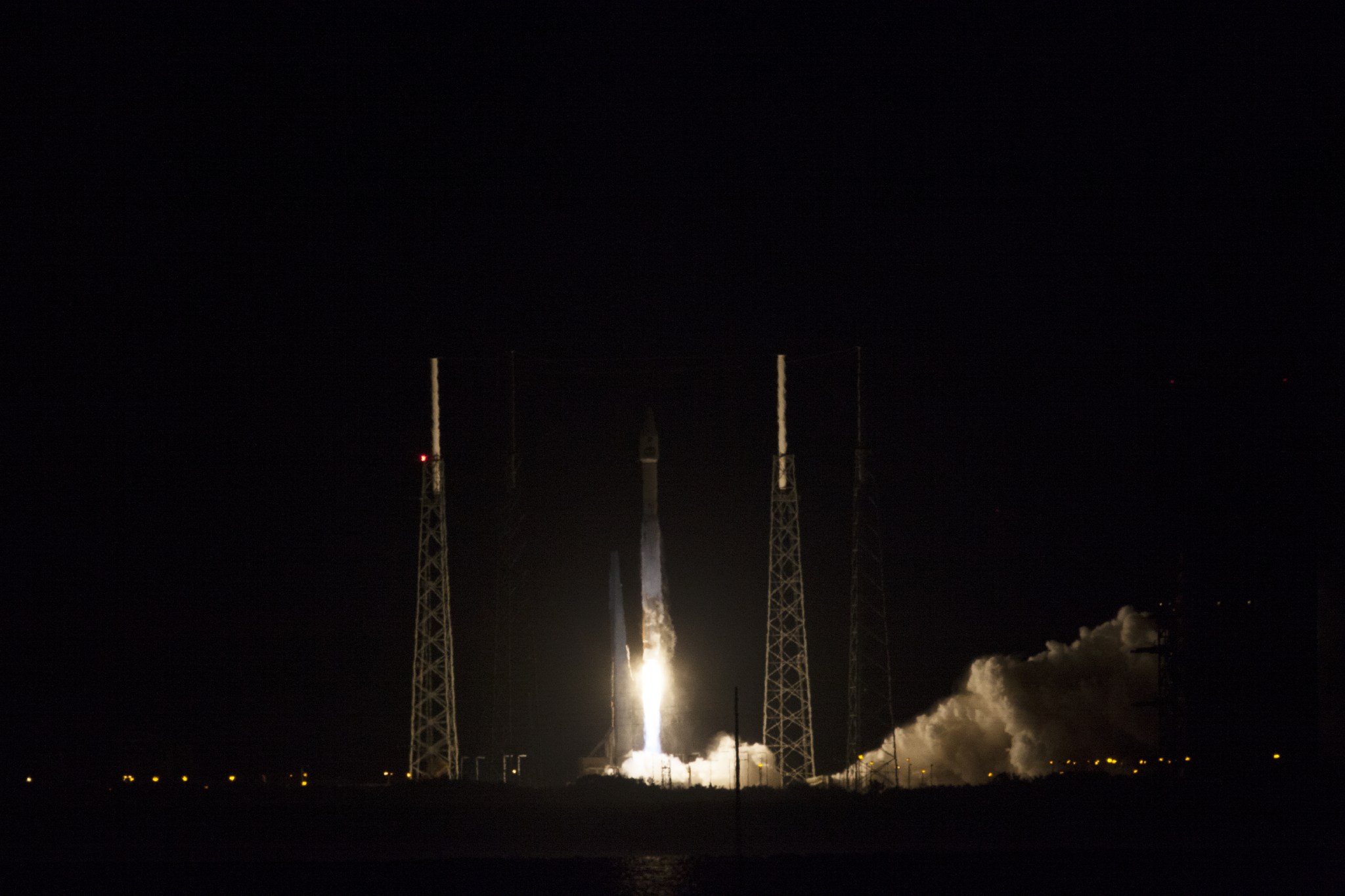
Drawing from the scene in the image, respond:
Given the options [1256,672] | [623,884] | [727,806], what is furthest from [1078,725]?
[623,884]

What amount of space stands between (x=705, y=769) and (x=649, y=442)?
36.1ft

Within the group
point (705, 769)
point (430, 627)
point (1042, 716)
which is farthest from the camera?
point (1042, 716)

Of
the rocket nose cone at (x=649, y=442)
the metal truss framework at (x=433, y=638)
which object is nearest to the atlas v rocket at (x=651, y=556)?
the rocket nose cone at (x=649, y=442)

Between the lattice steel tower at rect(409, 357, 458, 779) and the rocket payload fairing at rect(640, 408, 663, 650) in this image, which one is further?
the rocket payload fairing at rect(640, 408, 663, 650)

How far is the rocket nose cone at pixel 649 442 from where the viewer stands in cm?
6869

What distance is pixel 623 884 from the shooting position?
180ft

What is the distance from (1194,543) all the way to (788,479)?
44.0ft

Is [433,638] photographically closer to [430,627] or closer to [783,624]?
[430,627]

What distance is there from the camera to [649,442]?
68.7 meters

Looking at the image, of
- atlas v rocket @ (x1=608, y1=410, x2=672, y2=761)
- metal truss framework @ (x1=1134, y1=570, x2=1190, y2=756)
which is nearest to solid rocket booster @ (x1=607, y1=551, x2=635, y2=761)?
atlas v rocket @ (x1=608, y1=410, x2=672, y2=761)

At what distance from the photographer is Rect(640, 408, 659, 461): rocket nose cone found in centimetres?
6869

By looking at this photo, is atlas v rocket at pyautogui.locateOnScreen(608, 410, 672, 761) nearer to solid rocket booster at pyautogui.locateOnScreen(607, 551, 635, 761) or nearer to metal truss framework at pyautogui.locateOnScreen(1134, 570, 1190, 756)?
solid rocket booster at pyautogui.locateOnScreen(607, 551, 635, 761)

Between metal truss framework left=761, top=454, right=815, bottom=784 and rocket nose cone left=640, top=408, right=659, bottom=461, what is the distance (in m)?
7.02

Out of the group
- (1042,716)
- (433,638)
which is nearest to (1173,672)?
(1042,716)
